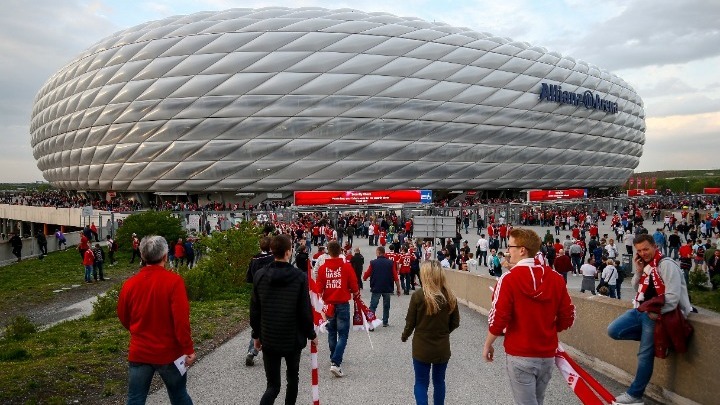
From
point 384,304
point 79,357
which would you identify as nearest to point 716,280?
point 384,304

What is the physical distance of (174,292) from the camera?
3.85m

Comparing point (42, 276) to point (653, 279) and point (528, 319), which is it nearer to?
point (528, 319)

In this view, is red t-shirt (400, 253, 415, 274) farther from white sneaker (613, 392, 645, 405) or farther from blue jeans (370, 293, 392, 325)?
white sneaker (613, 392, 645, 405)

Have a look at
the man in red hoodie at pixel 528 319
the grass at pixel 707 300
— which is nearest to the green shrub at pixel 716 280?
→ the grass at pixel 707 300

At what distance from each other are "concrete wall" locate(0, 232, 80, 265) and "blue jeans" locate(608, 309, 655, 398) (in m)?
26.3

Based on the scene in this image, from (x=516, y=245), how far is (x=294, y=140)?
45589 millimetres

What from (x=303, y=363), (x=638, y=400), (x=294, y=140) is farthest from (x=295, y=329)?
(x=294, y=140)

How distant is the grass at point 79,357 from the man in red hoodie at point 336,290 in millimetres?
2049

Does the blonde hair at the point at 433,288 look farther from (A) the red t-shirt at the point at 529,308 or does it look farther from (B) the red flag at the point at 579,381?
(B) the red flag at the point at 579,381

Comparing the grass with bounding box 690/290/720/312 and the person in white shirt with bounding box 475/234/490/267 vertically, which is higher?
the person in white shirt with bounding box 475/234/490/267

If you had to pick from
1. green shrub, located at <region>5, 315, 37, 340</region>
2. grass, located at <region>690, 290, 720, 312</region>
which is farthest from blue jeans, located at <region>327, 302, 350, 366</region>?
grass, located at <region>690, 290, 720, 312</region>

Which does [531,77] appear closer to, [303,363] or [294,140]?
[294,140]

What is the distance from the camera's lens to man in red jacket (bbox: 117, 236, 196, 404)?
3.85 metres

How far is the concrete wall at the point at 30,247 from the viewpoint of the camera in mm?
24859
